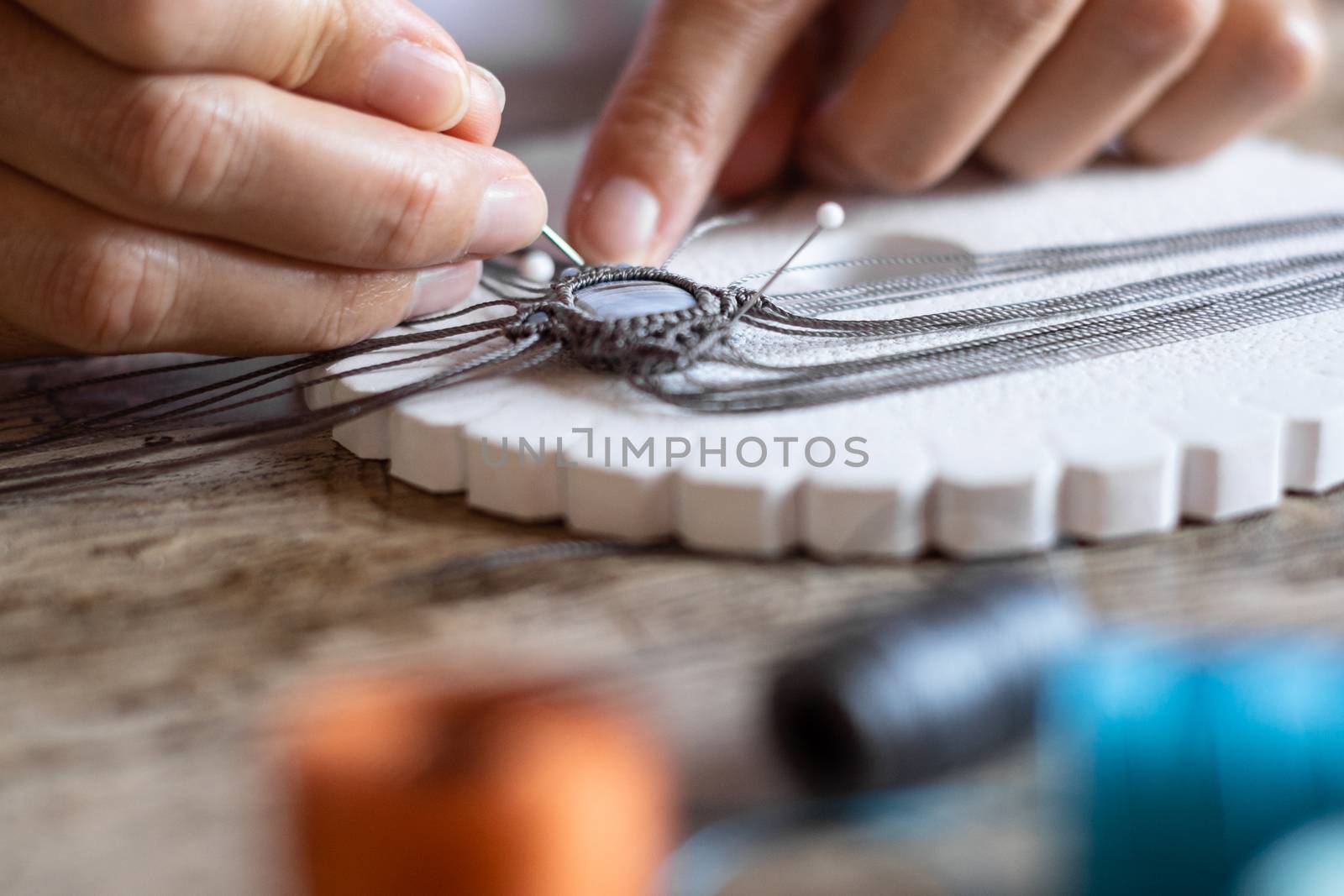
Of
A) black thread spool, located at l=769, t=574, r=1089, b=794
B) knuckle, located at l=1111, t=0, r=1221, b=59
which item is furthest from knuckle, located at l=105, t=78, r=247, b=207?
knuckle, located at l=1111, t=0, r=1221, b=59

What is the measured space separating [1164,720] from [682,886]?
0.17 meters

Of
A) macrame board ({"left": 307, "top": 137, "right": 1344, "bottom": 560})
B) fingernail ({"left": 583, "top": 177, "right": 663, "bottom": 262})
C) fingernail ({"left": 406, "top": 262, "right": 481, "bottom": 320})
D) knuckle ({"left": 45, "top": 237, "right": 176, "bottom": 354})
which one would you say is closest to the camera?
macrame board ({"left": 307, "top": 137, "right": 1344, "bottom": 560})

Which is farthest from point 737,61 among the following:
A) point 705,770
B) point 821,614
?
point 705,770

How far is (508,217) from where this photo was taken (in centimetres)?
85

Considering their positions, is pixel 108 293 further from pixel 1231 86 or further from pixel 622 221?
pixel 1231 86

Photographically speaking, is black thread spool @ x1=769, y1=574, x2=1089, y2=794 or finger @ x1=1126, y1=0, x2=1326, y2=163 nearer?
black thread spool @ x1=769, y1=574, x2=1089, y2=794

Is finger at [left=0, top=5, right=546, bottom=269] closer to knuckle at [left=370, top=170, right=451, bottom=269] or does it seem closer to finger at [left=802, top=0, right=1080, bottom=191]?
knuckle at [left=370, top=170, right=451, bottom=269]

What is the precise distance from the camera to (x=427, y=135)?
81 centimetres

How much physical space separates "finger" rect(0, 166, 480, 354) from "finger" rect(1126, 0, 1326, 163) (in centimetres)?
81

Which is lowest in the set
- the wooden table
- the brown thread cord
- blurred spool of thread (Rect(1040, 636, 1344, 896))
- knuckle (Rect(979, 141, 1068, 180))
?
the wooden table

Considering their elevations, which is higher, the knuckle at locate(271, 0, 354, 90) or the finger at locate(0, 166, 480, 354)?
the knuckle at locate(271, 0, 354, 90)

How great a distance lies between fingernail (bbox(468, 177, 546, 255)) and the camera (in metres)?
0.84

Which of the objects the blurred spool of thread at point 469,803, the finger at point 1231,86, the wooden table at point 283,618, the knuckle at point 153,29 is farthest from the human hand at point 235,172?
the finger at point 1231,86

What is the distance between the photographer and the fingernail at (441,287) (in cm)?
88
